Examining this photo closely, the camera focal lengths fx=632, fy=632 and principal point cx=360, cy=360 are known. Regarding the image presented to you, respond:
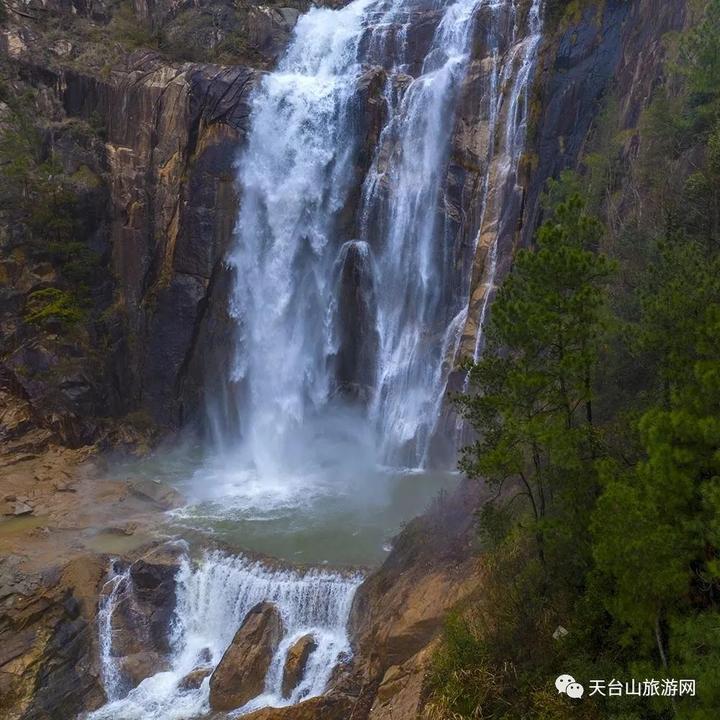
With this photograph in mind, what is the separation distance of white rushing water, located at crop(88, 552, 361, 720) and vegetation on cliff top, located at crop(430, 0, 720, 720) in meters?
5.45

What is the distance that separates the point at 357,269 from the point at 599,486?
21.3m

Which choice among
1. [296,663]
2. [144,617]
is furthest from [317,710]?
[144,617]

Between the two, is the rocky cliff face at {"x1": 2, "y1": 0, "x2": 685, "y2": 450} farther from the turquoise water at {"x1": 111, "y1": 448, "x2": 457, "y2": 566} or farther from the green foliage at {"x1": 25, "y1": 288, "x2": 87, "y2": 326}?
the turquoise water at {"x1": 111, "y1": 448, "x2": 457, "y2": 566}

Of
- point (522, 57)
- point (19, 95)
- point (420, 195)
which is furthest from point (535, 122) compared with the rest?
point (19, 95)

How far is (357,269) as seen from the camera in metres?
→ 30.4

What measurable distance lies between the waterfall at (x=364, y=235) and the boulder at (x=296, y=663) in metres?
11.3

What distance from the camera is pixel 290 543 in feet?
70.5

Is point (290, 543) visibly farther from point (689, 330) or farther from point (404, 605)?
point (689, 330)

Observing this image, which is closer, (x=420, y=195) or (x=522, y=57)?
(x=522, y=57)

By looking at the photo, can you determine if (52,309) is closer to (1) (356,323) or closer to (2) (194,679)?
(1) (356,323)

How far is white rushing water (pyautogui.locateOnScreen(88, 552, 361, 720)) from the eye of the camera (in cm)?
1675

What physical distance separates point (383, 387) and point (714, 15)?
18.1 meters

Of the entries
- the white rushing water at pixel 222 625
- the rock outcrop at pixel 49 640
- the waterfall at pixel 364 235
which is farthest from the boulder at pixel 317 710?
the waterfall at pixel 364 235

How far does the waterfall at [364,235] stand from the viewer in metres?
27.5
